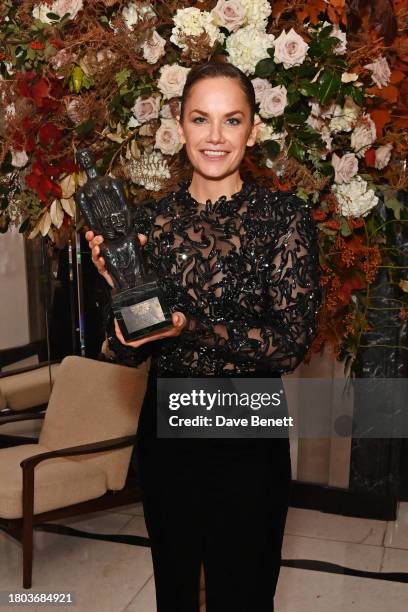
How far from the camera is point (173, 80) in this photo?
2223 millimetres

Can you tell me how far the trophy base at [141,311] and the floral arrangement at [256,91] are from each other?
28.8 inches

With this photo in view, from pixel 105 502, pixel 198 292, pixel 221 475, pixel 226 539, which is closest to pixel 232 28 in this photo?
pixel 198 292

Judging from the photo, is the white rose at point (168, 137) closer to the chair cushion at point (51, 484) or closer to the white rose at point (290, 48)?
the white rose at point (290, 48)

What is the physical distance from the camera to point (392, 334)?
3602 mm

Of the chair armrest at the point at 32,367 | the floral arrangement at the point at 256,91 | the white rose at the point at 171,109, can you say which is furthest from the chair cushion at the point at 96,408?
the white rose at the point at 171,109

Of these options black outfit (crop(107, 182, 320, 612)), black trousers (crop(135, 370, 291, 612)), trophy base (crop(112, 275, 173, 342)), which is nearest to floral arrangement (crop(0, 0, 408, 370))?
black outfit (crop(107, 182, 320, 612))

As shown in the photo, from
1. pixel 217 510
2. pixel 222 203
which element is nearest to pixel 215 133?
pixel 222 203

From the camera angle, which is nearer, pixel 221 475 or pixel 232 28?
pixel 221 475

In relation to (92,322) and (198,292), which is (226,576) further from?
(92,322)

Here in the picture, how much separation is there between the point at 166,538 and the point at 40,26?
1.68 m

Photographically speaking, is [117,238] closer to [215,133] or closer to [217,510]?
[215,133]

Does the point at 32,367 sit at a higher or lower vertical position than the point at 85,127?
lower

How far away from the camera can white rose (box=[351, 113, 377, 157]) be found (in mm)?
2324

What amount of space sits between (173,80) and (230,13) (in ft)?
0.84
